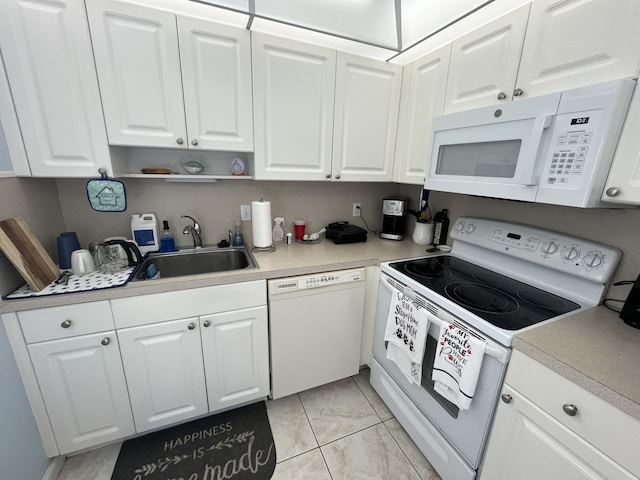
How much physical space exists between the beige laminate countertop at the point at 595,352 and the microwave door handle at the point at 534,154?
0.56 metres

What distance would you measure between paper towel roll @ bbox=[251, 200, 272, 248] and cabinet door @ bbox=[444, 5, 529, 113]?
1.19 meters

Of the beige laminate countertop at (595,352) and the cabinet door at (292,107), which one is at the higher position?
the cabinet door at (292,107)

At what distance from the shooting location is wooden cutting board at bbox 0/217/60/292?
42.2 inches

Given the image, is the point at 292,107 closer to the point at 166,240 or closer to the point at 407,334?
the point at 166,240

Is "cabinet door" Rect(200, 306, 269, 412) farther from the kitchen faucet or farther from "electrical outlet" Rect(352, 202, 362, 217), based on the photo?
"electrical outlet" Rect(352, 202, 362, 217)

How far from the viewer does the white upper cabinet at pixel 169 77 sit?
Result: 120 cm

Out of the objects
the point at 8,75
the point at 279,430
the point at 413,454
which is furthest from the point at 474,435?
the point at 8,75

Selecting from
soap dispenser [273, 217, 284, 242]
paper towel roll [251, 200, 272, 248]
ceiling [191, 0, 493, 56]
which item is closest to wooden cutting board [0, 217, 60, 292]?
paper towel roll [251, 200, 272, 248]

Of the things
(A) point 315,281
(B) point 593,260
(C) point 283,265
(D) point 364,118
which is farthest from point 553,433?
(D) point 364,118

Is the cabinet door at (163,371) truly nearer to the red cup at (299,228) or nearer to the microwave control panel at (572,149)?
the red cup at (299,228)

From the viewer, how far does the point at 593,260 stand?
1121 mm

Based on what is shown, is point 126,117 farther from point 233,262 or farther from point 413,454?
point 413,454

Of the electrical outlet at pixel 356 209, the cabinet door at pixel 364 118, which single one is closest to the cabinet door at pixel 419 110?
the cabinet door at pixel 364 118

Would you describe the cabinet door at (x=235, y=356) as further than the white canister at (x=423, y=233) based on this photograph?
No
